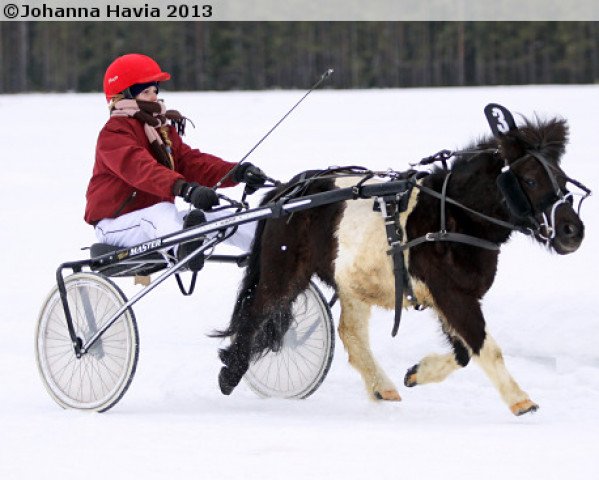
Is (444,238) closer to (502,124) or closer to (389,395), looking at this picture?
(502,124)

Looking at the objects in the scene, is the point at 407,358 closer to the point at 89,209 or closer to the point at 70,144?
the point at 89,209

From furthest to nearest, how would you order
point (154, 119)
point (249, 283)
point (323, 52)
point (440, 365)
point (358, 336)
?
point (323, 52) < point (154, 119) < point (358, 336) < point (249, 283) < point (440, 365)

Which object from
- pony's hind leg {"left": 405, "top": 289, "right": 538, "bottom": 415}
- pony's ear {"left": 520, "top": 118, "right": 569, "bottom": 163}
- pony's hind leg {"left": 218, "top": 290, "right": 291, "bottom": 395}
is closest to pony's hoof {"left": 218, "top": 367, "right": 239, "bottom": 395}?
pony's hind leg {"left": 218, "top": 290, "right": 291, "bottom": 395}

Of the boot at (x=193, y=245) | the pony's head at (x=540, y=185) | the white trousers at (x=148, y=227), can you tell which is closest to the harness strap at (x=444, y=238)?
the pony's head at (x=540, y=185)

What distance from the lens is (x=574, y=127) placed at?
15516 mm

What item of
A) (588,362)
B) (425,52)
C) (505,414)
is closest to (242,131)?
(588,362)

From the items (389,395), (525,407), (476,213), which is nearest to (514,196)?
(476,213)

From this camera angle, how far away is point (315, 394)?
671 centimetres

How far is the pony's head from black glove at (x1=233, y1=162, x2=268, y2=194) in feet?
5.25

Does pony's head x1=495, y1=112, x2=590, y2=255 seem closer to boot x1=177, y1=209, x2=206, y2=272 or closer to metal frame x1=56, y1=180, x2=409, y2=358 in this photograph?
metal frame x1=56, y1=180, x2=409, y2=358

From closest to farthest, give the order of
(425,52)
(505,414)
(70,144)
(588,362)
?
1. (505,414)
2. (588,362)
3. (70,144)
4. (425,52)

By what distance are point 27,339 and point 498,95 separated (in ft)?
38.4

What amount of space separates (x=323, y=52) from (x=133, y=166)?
1511 inches

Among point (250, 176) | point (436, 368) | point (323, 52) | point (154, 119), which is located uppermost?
point (323, 52)
